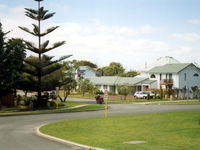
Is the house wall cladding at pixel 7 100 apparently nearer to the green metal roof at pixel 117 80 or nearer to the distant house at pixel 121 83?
the distant house at pixel 121 83

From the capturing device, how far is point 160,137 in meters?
16.1

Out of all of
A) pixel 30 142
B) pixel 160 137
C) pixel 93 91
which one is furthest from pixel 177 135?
pixel 93 91

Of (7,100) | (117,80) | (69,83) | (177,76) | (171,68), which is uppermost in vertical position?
(171,68)

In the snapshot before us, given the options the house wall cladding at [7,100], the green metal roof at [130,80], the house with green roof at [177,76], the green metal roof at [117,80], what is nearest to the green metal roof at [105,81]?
the green metal roof at [117,80]

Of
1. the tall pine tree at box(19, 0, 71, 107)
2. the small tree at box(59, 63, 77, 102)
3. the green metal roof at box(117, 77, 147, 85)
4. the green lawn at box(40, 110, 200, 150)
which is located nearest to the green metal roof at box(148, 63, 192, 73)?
the green metal roof at box(117, 77, 147, 85)

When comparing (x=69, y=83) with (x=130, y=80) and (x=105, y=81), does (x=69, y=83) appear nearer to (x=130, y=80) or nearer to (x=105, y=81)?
(x=130, y=80)

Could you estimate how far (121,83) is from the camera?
78.6m

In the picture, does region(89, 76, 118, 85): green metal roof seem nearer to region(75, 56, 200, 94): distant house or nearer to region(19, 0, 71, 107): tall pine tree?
region(75, 56, 200, 94): distant house

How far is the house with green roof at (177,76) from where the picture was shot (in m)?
69.1

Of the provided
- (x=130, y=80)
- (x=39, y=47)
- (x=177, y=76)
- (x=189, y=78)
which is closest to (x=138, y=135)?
(x=39, y=47)

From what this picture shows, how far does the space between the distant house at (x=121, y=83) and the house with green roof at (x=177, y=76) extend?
2098 millimetres

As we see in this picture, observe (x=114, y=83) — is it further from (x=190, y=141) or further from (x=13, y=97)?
(x=190, y=141)

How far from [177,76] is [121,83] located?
45.8 ft

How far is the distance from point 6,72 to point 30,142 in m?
22.9
